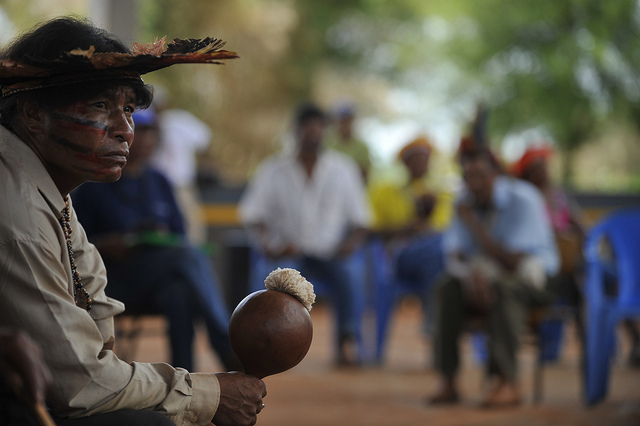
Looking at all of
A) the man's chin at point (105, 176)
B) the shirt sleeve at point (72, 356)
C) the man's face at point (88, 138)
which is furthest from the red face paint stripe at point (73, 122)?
the shirt sleeve at point (72, 356)

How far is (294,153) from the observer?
25.0 feet

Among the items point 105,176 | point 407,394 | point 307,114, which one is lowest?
point 407,394

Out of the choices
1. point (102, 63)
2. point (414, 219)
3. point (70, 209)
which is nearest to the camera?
point (102, 63)

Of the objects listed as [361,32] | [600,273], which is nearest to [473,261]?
[600,273]

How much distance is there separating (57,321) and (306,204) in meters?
5.72

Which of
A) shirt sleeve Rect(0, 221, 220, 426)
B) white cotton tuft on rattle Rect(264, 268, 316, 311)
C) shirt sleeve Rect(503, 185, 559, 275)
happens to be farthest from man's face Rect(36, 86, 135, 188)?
shirt sleeve Rect(503, 185, 559, 275)

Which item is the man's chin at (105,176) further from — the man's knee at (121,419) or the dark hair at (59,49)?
the man's knee at (121,419)

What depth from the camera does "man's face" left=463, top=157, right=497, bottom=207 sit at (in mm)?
5672

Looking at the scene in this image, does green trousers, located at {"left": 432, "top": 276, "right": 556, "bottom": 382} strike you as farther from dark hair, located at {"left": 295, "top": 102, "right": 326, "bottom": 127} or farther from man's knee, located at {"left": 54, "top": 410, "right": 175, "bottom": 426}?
man's knee, located at {"left": 54, "top": 410, "right": 175, "bottom": 426}

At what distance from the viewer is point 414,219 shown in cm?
792

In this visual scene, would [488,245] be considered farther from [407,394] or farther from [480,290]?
[407,394]

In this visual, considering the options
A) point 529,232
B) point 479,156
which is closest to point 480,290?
point 529,232

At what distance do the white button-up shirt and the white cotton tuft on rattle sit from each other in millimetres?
5256

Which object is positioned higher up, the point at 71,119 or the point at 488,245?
the point at 71,119
